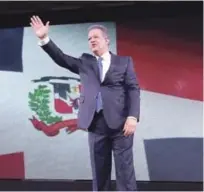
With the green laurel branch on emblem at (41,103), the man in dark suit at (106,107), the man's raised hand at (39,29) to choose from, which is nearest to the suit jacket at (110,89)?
the man in dark suit at (106,107)

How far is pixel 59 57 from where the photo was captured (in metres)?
2.93

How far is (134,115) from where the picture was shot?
292cm

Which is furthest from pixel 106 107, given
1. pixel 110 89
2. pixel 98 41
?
pixel 98 41

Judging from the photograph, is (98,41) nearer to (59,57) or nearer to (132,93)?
(59,57)

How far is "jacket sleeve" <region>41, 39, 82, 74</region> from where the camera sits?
9.46 ft

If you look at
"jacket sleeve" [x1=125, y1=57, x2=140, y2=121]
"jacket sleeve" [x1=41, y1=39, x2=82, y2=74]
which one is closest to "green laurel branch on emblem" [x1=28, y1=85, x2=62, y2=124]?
"jacket sleeve" [x1=41, y1=39, x2=82, y2=74]

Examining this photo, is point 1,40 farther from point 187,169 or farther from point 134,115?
point 134,115

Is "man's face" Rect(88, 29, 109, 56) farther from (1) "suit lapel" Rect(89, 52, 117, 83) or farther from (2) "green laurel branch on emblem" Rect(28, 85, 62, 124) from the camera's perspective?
(2) "green laurel branch on emblem" Rect(28, 85, 62, 124)

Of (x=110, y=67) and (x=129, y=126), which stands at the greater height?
(x=110, y=67)

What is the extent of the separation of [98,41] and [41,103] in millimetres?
2679

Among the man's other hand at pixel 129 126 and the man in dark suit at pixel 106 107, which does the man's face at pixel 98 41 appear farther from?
the man's other hand at pixel 129 126

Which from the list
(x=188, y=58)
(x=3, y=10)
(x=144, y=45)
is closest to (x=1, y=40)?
(x=3, y=10)

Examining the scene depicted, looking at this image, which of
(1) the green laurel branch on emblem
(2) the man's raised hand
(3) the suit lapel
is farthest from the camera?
(1) the green laurel branch on emblem

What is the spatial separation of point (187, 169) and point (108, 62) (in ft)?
8.97
